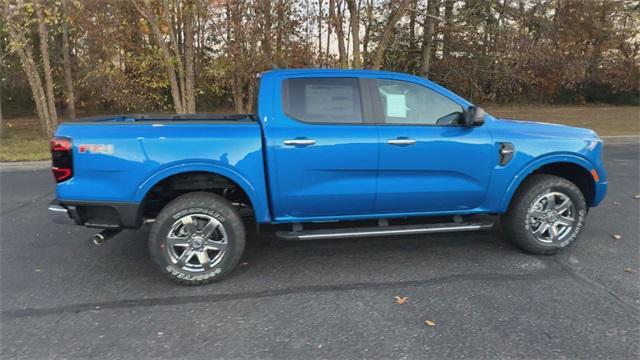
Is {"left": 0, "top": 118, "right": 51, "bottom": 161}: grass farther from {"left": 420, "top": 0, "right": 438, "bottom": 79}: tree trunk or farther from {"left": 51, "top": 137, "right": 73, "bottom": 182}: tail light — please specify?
{"left": 420, "top": 0, "right": 438, "bottom": 79}: tree trunk

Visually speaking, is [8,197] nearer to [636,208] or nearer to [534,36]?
[636,208]

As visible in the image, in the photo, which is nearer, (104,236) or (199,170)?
(199,170)

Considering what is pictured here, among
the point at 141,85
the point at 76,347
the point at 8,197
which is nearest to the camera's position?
the point at 76,347

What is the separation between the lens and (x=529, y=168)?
4332 millimetres

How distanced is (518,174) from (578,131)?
2.75 feet

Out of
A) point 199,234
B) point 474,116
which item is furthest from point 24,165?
point 474,116

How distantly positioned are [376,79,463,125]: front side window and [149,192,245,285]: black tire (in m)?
1.68

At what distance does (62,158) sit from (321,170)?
2065 mm

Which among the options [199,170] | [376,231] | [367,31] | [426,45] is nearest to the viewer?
[199,170]

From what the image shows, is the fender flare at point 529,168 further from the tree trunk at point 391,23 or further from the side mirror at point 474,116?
the tree trunk at point 391,23

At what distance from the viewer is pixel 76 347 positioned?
295 centimetres

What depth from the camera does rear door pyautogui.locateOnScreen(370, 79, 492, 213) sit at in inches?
161

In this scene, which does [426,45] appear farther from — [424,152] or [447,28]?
[424,152]

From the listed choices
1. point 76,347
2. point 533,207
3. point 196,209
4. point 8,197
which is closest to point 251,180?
point 196,209
